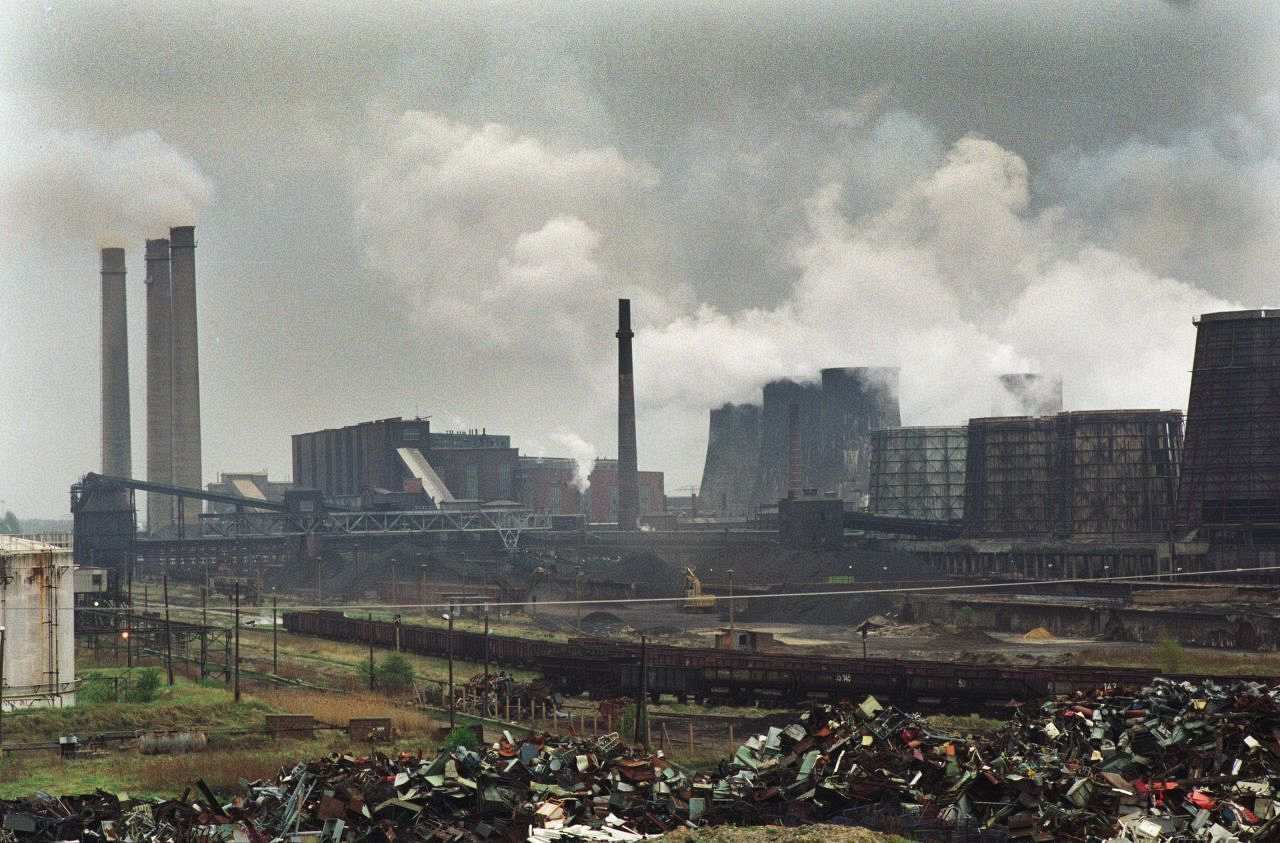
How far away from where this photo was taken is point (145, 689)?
37.1 metres

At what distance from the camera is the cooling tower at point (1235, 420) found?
2591 inches

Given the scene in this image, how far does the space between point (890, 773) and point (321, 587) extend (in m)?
71.8

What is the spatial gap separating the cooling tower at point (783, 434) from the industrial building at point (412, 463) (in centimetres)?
2090

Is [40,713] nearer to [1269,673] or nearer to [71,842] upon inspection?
[71,842]

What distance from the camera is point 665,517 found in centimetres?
12100

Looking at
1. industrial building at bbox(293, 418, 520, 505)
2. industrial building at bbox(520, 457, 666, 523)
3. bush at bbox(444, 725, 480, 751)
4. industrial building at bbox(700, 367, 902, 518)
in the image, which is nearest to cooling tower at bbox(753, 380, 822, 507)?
industrial building at bbox(700, 367, 902, 518)

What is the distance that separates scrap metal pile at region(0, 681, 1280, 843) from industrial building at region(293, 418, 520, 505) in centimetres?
8968

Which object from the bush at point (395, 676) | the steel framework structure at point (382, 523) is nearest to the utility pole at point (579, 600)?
the steel framework structure at point (382, 523)

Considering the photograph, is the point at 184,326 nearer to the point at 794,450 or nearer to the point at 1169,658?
the point at 794,450

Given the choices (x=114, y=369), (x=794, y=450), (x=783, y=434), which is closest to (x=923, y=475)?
(x=794, y=450)

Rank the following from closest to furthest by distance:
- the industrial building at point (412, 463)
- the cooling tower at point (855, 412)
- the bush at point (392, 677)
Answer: the bush at point (392, 677), the industrial building at point (412, 463), the cooling tower at point (855, 412)

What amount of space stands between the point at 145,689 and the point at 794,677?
53.4ft

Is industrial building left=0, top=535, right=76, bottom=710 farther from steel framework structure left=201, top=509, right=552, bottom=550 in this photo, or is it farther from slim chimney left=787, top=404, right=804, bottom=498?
slim chimney left=787, top=404, right=804, bottom=498

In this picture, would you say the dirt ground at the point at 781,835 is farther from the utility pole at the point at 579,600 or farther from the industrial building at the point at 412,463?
the industrial building at the point at 412,463
